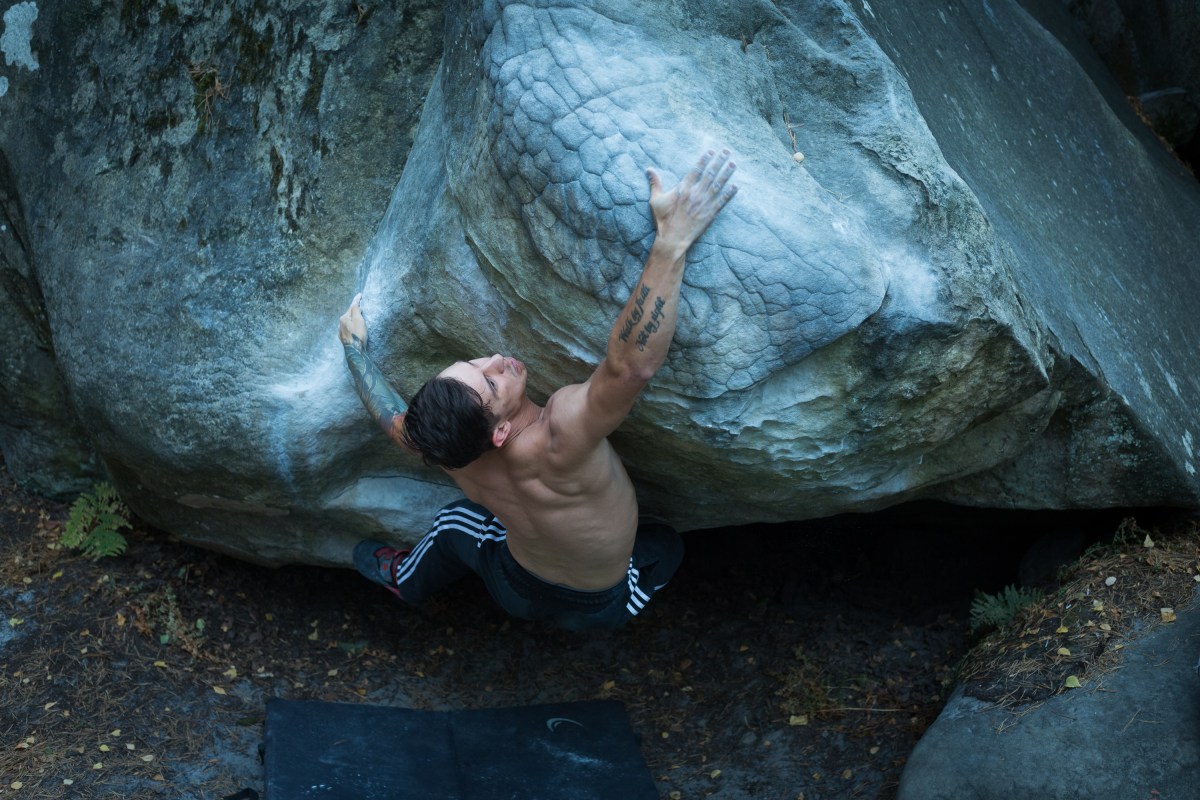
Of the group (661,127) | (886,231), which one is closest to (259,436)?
(661,127)

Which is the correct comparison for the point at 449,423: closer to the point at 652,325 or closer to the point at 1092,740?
the point at 652,325

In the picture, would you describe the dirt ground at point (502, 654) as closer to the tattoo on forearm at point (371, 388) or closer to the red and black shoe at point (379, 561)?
the red and black shoe at point (379, 561)

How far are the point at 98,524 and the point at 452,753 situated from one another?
2052 mm

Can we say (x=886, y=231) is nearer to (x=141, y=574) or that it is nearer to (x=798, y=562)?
(x=798, y=562)

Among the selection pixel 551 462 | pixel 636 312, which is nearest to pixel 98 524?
pixel 551 462

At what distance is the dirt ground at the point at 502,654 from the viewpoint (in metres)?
4.31

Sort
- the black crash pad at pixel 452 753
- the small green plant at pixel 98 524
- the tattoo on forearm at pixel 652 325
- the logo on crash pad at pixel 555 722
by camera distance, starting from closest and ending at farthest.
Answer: the tattoo on forearm at pixel 652 325 < the black crash pad at pixel 452 753 < the logo on crash pad at pixel 555 722 < the small green plant at pixel 98 524

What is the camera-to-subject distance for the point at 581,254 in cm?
318

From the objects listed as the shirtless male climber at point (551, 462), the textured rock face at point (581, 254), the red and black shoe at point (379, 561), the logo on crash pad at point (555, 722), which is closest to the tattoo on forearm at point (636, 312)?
the shirtless male climber at point (551, 462)

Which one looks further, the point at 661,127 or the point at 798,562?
the point at 798,562

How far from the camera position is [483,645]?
515 centimetres

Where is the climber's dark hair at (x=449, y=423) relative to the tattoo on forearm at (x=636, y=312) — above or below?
below

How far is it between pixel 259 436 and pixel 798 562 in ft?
8.94

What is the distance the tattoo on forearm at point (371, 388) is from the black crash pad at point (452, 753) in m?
1.42
